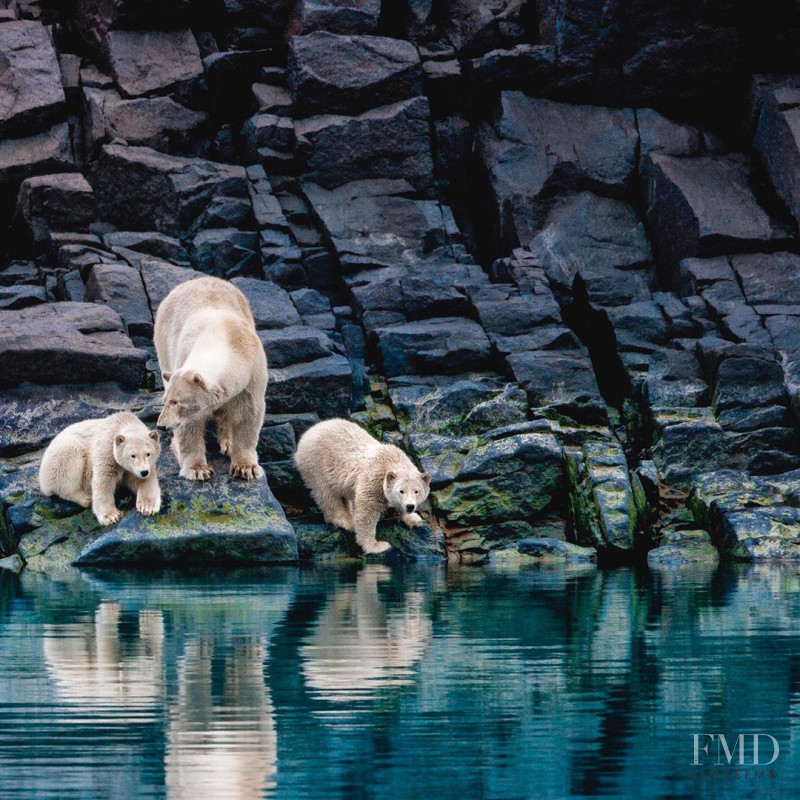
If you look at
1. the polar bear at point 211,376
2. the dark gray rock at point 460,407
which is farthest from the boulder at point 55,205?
the polar bear at point 211,376

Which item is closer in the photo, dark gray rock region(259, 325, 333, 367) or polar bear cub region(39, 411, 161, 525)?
polar bear cub region(39, 411, 161, 525)

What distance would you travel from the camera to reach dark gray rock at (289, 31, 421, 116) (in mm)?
28375

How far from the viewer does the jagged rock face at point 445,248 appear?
19.5 meters

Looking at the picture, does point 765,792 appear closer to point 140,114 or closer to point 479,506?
point 479,506

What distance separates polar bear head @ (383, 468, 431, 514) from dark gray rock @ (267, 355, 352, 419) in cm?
347

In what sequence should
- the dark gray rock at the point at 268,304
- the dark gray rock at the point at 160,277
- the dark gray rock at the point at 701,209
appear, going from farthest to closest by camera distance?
the dark gray rock at the point at 701,209 → the dark gray rock at the point at 160,277 → the dark gray rock at the point at 268,304

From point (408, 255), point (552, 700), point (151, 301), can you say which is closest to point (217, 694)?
point (552, 700)

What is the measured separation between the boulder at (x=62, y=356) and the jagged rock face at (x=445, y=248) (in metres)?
0.04

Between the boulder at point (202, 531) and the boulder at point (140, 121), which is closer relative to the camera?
the boulder at point (202, 531)

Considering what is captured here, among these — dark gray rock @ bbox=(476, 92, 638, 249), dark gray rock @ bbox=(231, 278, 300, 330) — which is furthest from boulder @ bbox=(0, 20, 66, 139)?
dark gray rock @ bbox=(476, 92, 638, 249)

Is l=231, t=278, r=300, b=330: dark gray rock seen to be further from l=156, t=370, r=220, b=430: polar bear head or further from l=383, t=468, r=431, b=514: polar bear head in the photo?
l=156, t=370, r=220, b=430: polar bear head

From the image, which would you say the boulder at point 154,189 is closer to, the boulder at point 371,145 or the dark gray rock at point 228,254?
the dark gray rock at point 228,254

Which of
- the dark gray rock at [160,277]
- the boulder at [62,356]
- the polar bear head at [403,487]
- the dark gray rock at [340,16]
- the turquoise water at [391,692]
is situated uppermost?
the dark gray rock at [340,16]

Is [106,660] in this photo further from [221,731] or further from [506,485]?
[506,485]
